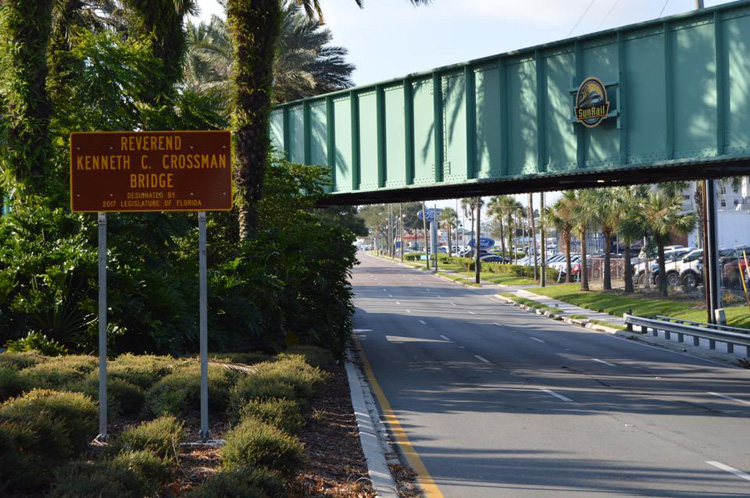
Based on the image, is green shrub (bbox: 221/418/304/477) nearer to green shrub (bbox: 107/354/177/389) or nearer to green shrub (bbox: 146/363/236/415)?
green shrub (bbox: 146/363/236/415)

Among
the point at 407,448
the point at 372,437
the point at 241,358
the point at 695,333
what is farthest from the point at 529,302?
the point at 372,437

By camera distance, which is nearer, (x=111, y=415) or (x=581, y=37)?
(x=111, y=415)

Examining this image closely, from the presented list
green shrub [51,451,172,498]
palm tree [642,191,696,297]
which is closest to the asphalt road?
green shrub [51,451,172,498]

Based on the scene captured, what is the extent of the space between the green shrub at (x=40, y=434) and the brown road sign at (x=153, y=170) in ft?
7.43

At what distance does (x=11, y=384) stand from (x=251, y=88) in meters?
11.6

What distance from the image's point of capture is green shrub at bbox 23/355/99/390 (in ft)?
33.7

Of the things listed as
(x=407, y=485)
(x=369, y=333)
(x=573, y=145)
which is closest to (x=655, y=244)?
(x=369, y=333)

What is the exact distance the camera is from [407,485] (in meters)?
8.83

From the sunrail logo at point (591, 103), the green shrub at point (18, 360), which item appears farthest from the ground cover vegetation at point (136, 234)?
the sunrail logo at point (591, 103)

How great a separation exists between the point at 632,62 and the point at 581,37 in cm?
134

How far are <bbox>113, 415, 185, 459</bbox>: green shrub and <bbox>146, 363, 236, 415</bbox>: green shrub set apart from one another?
4.05ft

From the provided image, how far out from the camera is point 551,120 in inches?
773

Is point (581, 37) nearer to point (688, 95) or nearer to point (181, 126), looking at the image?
point (688, 95)

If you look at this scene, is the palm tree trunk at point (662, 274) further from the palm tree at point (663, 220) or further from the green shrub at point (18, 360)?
the green shrub at point (18, 360)
